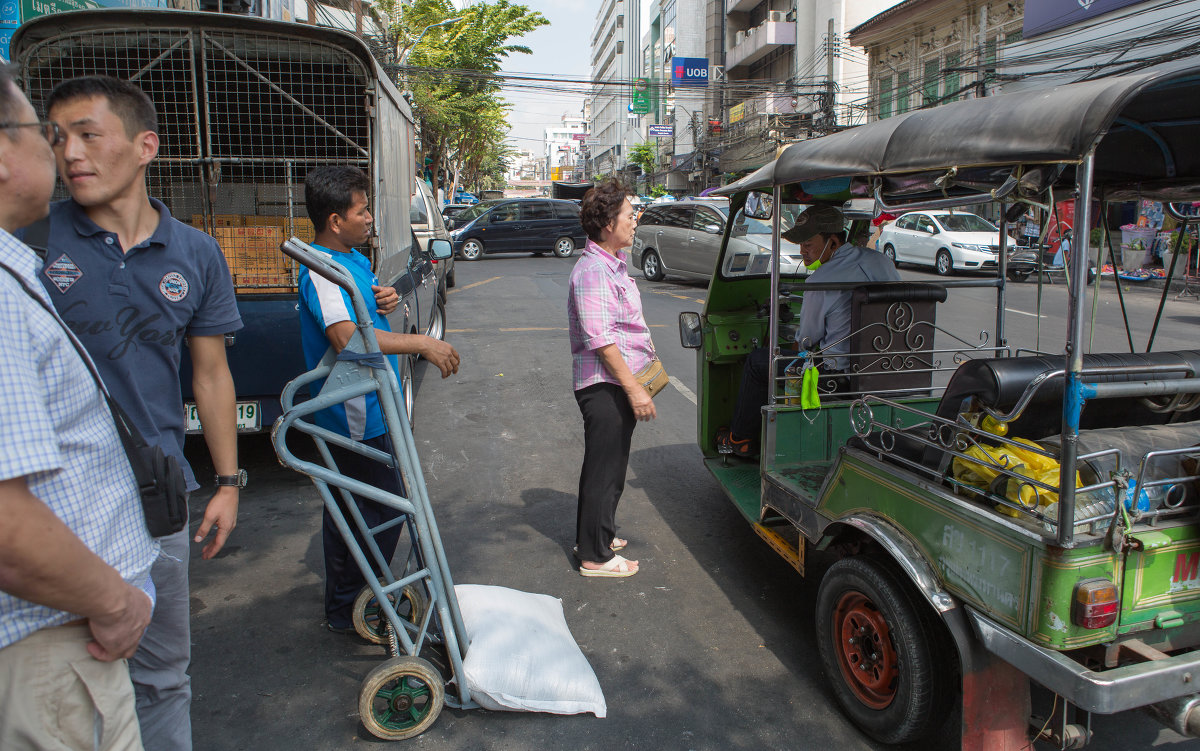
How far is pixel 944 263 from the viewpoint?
18875 mm

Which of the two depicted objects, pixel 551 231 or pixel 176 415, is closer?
pixel 176 415

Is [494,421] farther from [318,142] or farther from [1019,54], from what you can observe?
[1019,54]

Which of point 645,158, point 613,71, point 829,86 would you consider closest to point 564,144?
point 613,71

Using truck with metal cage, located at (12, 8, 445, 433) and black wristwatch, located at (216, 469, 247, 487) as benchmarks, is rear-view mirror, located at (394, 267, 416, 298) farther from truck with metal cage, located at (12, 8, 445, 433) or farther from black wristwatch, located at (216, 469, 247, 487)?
black wristwatch, located at (216, 469, 247, 487)

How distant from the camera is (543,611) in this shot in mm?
3223

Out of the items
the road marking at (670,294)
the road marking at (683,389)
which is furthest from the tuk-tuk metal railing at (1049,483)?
the road marking at (670,294)

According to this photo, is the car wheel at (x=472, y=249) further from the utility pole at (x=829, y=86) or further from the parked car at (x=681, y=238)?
the utility pole at (x=829, y=86)

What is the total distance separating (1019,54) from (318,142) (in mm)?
19962

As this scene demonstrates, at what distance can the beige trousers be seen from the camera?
1.32 meters

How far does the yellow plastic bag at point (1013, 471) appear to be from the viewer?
2.27 metres

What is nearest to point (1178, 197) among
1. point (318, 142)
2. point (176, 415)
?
point (176, 415)

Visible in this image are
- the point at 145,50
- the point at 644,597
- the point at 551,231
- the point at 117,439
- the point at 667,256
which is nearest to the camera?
the point at 117,439

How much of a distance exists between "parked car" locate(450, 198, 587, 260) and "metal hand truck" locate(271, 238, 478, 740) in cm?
1945

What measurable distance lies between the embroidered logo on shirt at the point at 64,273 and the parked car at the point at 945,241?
1714cm
